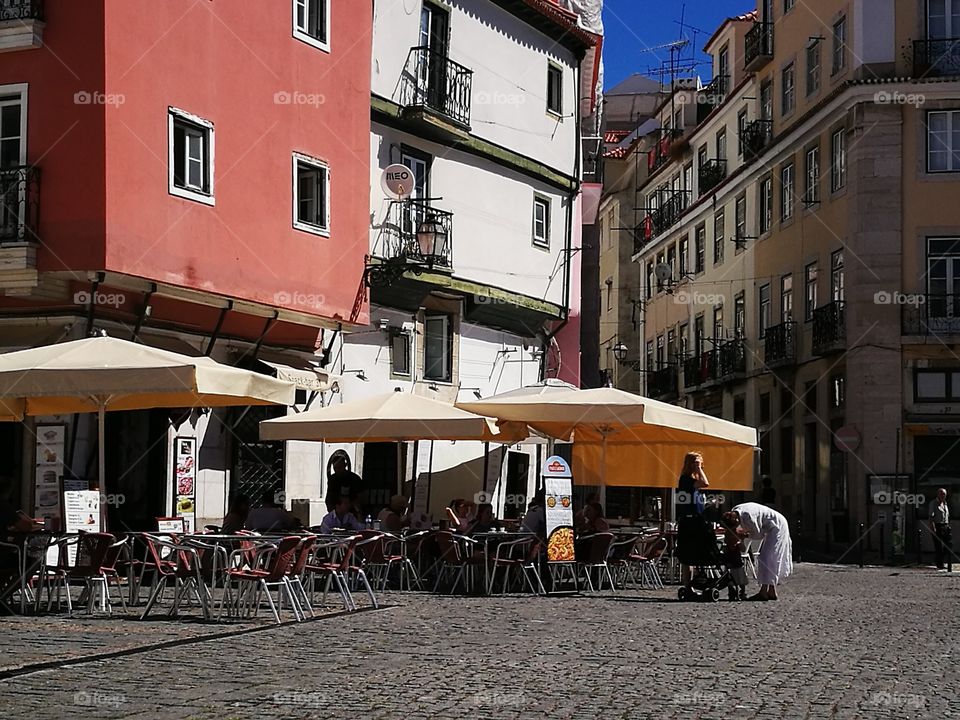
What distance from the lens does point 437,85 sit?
31.0 m

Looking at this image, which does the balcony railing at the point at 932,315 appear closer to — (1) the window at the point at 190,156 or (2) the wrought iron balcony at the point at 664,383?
(2) the wrought iron balcony at the point at 664,383

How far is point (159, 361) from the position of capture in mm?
16328

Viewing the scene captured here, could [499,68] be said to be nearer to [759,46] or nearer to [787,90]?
[787,90]

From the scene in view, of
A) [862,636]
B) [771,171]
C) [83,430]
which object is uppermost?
[771,171]

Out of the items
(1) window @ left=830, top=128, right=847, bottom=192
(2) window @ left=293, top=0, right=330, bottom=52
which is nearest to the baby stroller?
(2) window @ left=293, top=0, right=330, bottom=52

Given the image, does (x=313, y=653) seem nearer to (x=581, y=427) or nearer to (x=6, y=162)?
(x=581, y=427)

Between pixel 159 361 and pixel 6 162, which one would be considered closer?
pixel 159 361

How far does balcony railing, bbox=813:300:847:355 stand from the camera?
4050 cm

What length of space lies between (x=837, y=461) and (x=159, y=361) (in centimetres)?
2852

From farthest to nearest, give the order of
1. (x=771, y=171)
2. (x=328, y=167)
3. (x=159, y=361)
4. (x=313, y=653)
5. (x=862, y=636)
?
(x=771, y=171) → (x=328, y=167) → (x=159, y=361) → (x=862, y=636) → (x=313, y=653)

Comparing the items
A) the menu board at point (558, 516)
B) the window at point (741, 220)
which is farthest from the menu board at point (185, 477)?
the window at point (741, 220)

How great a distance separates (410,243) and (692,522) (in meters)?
11.7

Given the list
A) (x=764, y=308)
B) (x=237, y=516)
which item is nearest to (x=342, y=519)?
(x=237, y=516)

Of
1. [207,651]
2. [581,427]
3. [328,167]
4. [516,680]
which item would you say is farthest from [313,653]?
[328,167]
